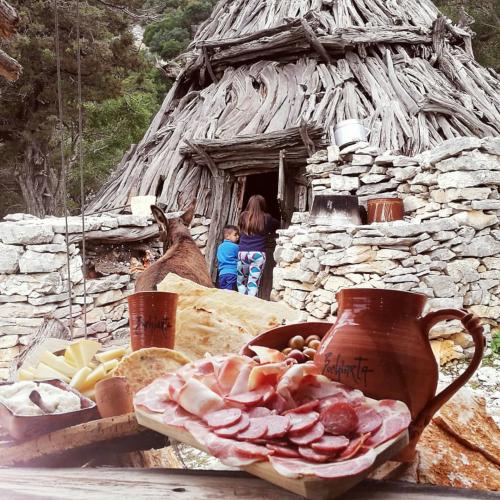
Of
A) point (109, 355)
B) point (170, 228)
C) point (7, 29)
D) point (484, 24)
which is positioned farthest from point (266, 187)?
point (109, 355)

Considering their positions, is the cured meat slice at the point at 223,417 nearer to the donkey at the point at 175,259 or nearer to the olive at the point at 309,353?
the olive at the point at 309,353

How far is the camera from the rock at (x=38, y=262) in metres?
5.59

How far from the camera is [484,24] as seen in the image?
13.6 meters

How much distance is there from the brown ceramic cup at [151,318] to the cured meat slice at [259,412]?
0.56 meters

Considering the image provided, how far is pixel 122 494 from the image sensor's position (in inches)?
37.2

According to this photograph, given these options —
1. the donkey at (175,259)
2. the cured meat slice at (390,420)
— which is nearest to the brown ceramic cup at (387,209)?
the donkey at (175,259)

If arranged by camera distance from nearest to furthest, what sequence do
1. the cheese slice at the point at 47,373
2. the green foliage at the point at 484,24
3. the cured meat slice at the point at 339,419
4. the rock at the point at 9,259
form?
the cured meat slice at the point at 339,419
the cheese slice at the point at 47,373
the rock at the point at 9,259
the green foliage at the point at 484,24

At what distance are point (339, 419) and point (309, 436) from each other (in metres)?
0.07

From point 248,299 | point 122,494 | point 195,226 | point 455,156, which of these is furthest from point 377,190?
point 122,494

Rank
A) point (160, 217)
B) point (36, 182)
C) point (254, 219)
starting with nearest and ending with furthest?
point (160, 217) → point (254, 219) → point (36, 182)

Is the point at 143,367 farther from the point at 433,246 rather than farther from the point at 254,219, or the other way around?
the point at 254,219

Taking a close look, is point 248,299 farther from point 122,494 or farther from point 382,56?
point 382,56

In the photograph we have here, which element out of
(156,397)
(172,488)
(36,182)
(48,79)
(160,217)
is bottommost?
(172,488)

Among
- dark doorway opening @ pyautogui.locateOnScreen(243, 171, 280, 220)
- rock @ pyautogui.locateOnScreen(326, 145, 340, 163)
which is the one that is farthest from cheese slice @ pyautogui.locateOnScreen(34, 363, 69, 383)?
dark doorway opening @ pyautogui.locateOnScreen(243, 171, 280, 220)
